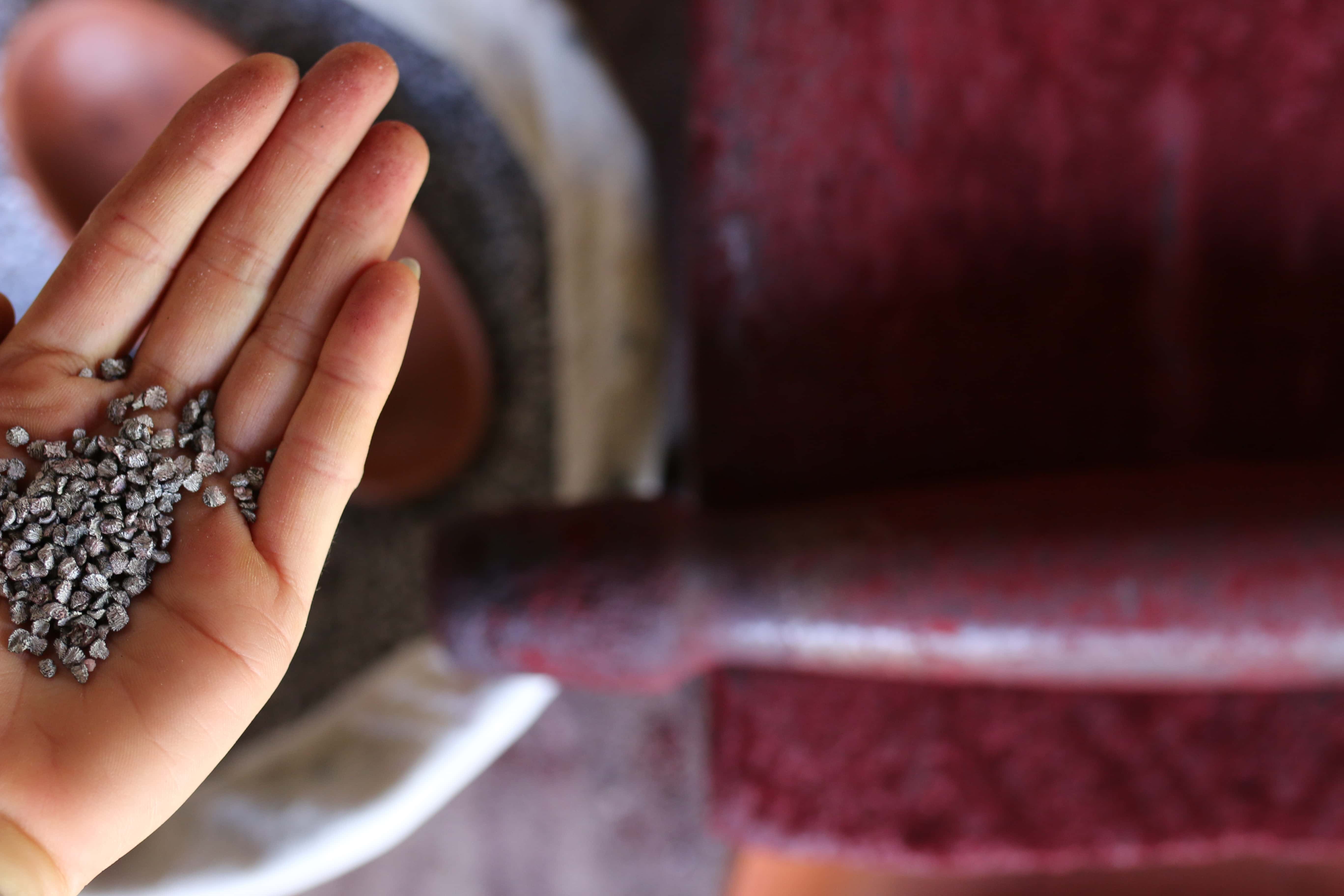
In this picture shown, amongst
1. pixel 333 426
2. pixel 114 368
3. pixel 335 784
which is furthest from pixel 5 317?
pixel 335 784

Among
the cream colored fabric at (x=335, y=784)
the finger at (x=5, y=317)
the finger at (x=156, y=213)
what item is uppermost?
the finger at (x=156, y=213)

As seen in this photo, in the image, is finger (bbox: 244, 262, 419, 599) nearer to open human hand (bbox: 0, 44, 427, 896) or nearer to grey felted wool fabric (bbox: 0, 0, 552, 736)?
open human hand (bbox: 0, 44, 427, 896)

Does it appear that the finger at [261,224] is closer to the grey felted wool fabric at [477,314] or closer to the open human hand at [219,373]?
the open human hand at [219,373]

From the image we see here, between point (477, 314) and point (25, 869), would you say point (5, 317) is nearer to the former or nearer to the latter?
point (25, 869)

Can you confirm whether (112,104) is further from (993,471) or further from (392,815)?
(993,471)

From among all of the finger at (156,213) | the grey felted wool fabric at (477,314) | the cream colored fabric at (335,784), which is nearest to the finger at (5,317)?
the finger at (156,213)

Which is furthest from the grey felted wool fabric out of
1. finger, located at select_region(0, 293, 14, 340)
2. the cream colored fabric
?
finger, located at select_region(0, 293, 14, 340)
